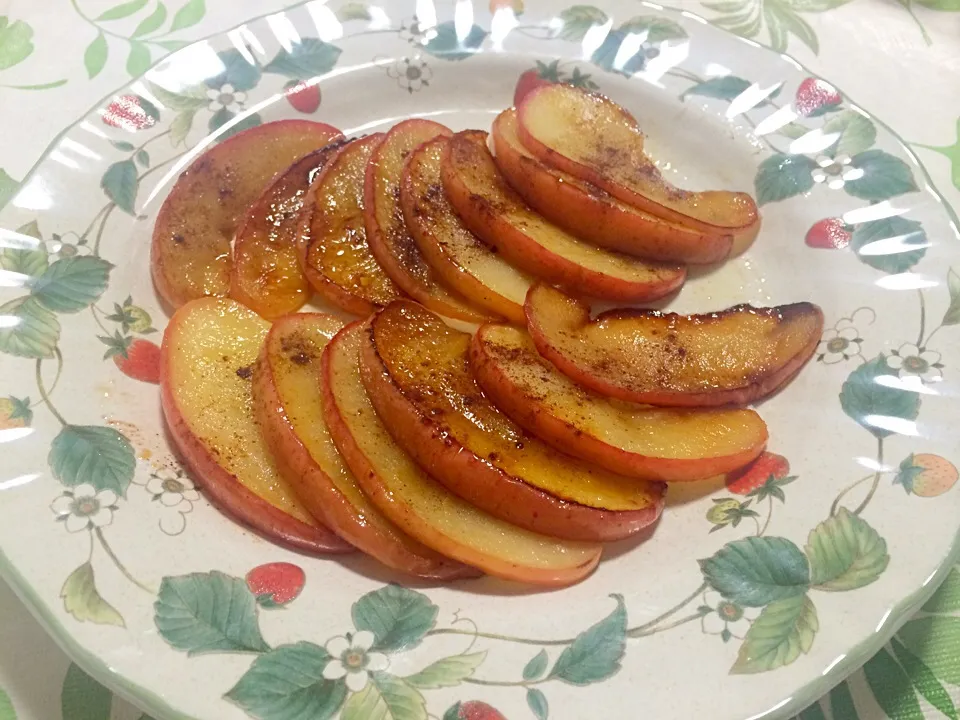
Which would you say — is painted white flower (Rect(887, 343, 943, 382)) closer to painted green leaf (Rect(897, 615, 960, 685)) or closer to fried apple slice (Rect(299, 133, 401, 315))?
painted green leaf (Rect(897, 615, 960, 685))

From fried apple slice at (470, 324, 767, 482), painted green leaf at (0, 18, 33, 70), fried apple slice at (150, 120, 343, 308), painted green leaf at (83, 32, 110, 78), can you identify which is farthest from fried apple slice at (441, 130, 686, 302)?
painted green leaf at (0, 18, 33, 70)

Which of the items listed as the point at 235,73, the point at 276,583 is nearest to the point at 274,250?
the point at 235,73

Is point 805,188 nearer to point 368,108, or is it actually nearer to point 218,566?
point 368,108

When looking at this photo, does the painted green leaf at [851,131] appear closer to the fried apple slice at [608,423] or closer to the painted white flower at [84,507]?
the fried apple slice at [608,423]

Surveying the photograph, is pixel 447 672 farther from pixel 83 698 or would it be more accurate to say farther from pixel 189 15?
pixel 189 15

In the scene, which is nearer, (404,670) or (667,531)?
(404,670)

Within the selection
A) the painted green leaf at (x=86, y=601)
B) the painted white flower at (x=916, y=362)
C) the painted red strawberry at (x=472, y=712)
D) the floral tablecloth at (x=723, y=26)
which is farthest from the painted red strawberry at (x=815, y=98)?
the painted green leaf at (x=86, y=601)

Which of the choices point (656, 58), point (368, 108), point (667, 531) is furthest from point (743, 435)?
point (368, 108)
